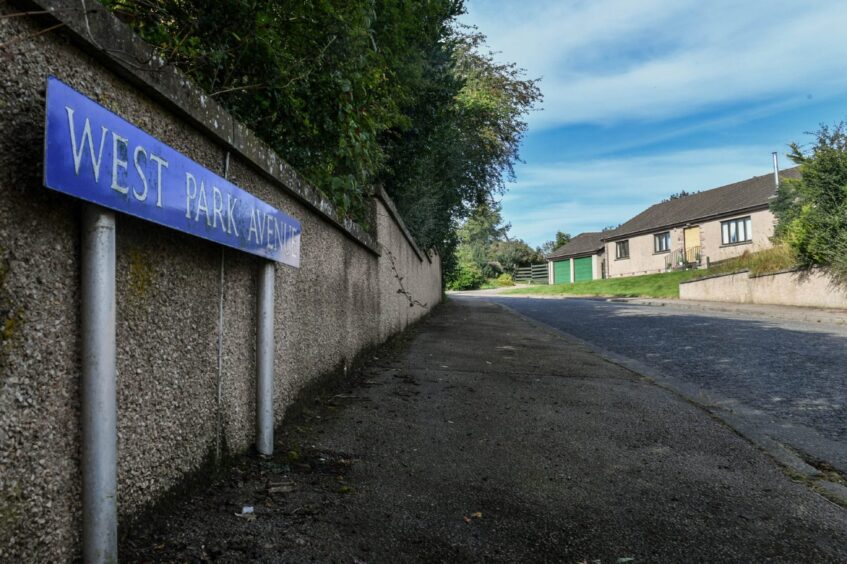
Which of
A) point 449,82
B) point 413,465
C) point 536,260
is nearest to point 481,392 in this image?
point 413,465

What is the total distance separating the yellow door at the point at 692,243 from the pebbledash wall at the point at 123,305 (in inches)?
1475

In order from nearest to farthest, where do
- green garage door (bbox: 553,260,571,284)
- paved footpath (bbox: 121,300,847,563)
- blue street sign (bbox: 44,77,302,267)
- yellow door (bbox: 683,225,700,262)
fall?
blue street sign (bbox: 44,77,302,267) → paved footpath (bbox: 121,300,847,563) → yellow door (bbox: 683,225,700,262) → green garage door (bbox: 553,260,571,284)

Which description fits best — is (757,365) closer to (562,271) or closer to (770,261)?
(770,261)

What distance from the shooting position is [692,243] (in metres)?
36.4

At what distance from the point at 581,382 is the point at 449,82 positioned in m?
5.71

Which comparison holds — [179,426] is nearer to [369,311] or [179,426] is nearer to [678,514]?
[678,514]

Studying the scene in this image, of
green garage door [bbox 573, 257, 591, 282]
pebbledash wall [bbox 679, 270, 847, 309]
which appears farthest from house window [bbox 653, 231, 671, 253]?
pebbledash wall [bbox 679, 270, 847, 309]

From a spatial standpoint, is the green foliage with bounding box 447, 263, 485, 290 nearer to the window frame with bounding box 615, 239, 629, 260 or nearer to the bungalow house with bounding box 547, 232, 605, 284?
the bungalow house with bounding box 547, 232, 605, 284

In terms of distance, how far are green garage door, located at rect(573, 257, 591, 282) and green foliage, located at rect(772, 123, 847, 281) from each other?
32.7 meters

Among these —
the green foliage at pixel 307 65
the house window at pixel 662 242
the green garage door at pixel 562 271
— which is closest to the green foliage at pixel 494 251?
the green garage door at pixel 562 271

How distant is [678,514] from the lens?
2666mm

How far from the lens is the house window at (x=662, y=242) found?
38688 mm

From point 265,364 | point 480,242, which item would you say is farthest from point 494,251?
point 265,364

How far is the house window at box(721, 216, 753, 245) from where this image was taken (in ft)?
108
